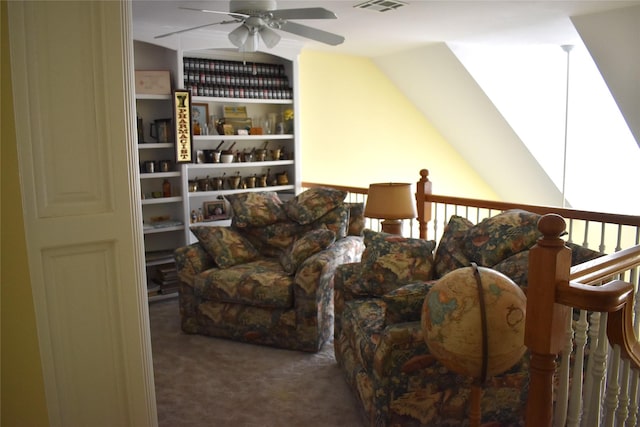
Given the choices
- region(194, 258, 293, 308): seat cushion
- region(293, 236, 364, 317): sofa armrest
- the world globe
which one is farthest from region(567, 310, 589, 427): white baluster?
region(194, 258, 293, 308): seat cushion

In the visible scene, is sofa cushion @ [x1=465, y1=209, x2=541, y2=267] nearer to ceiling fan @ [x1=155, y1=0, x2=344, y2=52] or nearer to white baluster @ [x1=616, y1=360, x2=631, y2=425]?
white baluster @ [x1=616, y1=360, x2=631, y2=425]

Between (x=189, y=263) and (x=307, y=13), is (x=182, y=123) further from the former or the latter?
(x=307, y=13)

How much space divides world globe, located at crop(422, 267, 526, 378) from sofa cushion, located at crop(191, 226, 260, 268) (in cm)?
258

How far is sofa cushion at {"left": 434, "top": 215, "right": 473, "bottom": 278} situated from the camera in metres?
2.97

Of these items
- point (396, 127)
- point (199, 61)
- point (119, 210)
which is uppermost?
point (199, 61)

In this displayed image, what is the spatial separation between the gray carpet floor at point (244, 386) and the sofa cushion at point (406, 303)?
2.32 feet

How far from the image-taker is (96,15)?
168cm

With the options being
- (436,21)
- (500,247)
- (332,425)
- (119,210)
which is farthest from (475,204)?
(119,210)

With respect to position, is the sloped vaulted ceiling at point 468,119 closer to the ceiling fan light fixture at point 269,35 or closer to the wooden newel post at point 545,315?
the ceiling fan light fixture at point 269,35

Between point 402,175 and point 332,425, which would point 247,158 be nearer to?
point 402,175

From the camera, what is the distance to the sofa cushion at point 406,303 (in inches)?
94.3

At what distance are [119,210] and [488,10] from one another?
12.3 ft

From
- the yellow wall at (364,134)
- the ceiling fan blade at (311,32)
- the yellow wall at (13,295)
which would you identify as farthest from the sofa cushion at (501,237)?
the yellow wall at (364,134)

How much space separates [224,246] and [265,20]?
1.73 m
